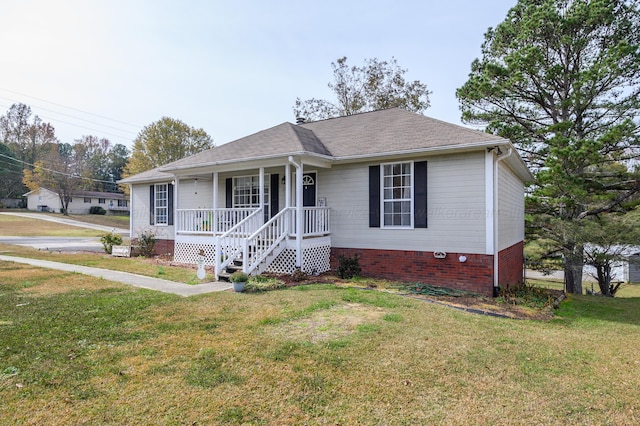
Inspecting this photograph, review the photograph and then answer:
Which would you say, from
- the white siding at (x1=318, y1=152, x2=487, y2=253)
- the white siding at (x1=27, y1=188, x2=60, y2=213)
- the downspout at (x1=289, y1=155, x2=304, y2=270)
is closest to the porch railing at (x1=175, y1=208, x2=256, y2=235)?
the downspout at (x1=289, y1=155, x2=304, y2=270)

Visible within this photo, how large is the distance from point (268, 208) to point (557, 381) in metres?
9.50

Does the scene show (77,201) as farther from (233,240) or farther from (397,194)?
(397,194)

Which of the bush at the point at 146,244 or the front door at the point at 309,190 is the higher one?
the front door at the point at 309,190

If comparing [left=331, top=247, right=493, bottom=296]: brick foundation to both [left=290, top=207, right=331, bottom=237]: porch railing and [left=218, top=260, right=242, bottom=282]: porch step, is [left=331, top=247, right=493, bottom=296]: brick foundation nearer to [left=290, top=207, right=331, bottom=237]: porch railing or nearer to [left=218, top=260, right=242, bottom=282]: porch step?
[left=290, top=207, right=331, bottom=237]: porch railing

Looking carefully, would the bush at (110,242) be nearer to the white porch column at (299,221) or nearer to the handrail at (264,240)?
the handrail at (264,240)

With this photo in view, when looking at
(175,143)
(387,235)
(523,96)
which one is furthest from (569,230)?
(175,143)

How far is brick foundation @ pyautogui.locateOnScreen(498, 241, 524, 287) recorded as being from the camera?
9.23 meters

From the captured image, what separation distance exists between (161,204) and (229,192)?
4805 mm

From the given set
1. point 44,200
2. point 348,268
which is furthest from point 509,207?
point 44,200

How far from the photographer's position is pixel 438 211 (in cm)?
912

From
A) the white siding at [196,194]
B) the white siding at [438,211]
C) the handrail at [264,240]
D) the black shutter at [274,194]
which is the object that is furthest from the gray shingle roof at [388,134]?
the white siding at [196,194]

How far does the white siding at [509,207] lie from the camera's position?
938 cm

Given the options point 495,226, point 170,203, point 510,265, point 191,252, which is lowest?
point 510,265

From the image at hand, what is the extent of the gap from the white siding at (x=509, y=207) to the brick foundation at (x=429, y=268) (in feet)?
3.75
